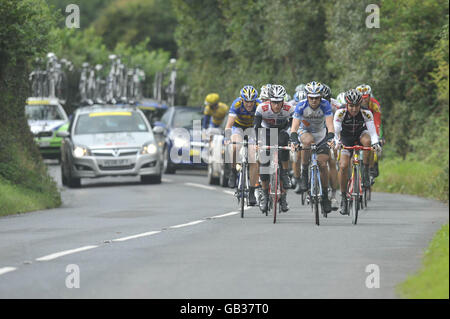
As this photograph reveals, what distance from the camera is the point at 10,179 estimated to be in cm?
2130

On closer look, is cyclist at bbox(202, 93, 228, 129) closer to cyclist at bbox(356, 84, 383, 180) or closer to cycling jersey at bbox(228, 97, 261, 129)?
cyclist at bbox(356, 84, 383, 180)

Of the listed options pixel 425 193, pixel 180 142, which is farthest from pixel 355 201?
pixel 180 142

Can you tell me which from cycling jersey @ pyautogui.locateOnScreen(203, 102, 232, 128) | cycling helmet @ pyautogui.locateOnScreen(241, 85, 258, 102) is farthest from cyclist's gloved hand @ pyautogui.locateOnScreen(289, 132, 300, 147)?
cycling jersey @ pyautogui.locateOnScreen(203, 102, 232, 128)

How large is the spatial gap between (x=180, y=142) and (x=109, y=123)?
3.16 metres

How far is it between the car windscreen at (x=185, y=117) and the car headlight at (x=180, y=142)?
54cm

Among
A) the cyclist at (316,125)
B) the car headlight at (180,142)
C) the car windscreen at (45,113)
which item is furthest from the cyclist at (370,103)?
the car windscreen at (45,113)

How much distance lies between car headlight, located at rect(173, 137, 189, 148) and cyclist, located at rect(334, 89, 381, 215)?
563 inches

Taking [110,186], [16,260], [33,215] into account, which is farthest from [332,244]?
[110,186]

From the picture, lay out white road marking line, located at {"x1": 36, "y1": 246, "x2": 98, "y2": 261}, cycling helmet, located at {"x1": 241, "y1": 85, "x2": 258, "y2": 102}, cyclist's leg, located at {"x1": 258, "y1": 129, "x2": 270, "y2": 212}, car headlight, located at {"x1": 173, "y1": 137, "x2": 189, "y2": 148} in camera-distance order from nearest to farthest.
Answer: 1. white road marking line, located at {"x1": 36, "y1": 246, "x2": 98, "y2": 261}
2. cyclist's leg, located at {"x1": 258, "y1": 129, "x2": 270, "y2": 212}
3. cycling helmet, located at {"x1": 241, "y1": 85, "x2": 258, "y2": 102}
4. car headlight, located at {"x1": 173, "y1": 137, "x2": 189, "y2": 148}

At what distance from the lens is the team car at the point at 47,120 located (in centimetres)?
3634

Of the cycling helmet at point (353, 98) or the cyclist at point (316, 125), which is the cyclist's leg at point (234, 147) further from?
the cycling helmet at point (353, 98)

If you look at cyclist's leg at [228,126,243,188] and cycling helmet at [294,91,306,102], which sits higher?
cycling helmet at [294,91,306,102]

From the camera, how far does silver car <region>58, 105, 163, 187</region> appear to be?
26938 millimetres
